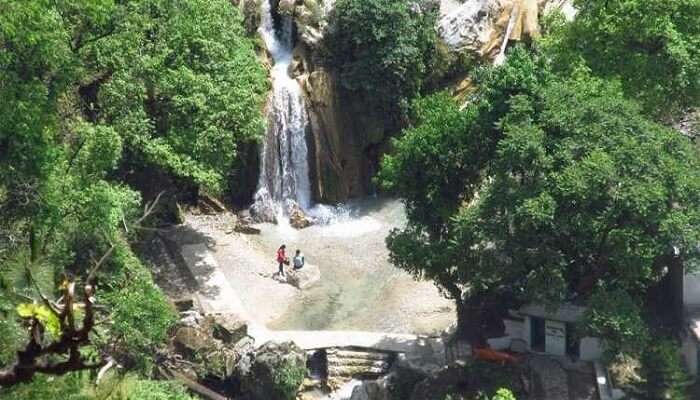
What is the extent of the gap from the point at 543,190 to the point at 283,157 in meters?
16.7

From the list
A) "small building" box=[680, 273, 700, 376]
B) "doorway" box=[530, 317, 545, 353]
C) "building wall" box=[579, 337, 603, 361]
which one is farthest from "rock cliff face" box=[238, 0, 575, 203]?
"small building" box=[680, 273, 700, 376]

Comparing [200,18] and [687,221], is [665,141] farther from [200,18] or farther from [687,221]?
[200,18]

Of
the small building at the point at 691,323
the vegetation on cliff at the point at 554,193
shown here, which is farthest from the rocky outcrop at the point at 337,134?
the small building at the point at 691,323

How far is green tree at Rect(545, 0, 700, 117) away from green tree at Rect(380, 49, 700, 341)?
303cm

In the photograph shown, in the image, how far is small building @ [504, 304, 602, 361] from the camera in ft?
95.8

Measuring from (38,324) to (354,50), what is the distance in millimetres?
33873

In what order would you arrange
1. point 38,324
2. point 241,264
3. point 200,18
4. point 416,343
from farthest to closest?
point 241,264 < point 200,18 < point 416,343 < point 38,324

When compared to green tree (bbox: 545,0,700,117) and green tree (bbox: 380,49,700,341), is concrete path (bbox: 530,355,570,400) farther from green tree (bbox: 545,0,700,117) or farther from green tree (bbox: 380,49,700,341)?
green tree (bbox: 545,0,700,117)

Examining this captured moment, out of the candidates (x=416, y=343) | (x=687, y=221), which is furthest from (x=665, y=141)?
(x=416, y=343)

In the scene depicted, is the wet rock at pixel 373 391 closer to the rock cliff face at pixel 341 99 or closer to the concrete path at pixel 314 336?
the concrete path at pixel 314 336

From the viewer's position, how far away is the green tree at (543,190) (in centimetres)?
2614

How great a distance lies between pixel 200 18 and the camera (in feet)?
113

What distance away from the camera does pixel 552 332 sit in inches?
1164

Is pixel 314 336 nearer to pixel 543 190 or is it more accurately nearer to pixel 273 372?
pixel 273 372
